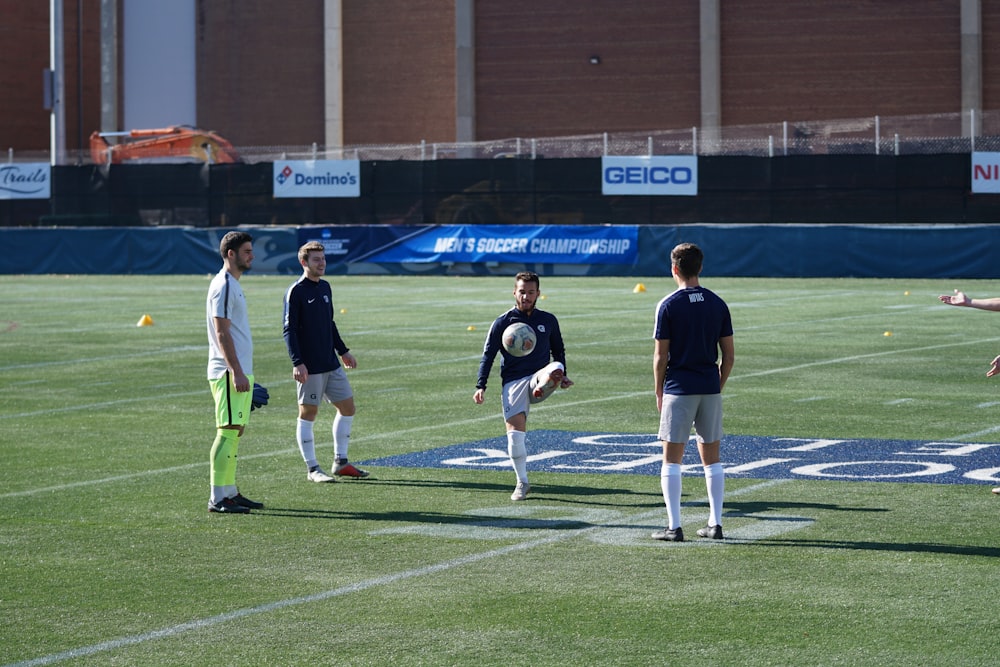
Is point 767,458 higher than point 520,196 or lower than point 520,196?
lower

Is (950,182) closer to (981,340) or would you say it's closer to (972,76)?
(972,76)

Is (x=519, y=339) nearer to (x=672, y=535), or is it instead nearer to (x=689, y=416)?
(x=689, y=416)

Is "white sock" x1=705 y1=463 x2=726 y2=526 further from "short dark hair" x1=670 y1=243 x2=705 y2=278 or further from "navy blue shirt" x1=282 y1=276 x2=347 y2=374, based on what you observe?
"navy blue shirt" x1=282 y1=276 x2=347 y2=374

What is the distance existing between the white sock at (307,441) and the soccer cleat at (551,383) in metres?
2.08

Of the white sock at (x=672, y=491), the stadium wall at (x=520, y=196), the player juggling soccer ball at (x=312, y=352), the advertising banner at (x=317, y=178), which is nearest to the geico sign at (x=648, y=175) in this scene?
the stadium wall at (x=520, y=196)

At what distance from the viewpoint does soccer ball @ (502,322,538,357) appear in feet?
37.5

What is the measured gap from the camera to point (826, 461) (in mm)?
12852

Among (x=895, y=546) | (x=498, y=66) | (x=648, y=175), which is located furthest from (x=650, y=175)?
(x=895, y=546)

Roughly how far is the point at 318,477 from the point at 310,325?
1.22 meters

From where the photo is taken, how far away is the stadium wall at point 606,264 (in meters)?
40.1

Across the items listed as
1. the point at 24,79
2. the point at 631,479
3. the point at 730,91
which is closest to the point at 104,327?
the point at 631,479

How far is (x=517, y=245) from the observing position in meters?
45.2

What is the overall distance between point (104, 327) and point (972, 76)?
33.9 meters

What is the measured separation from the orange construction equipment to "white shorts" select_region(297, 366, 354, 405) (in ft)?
146
